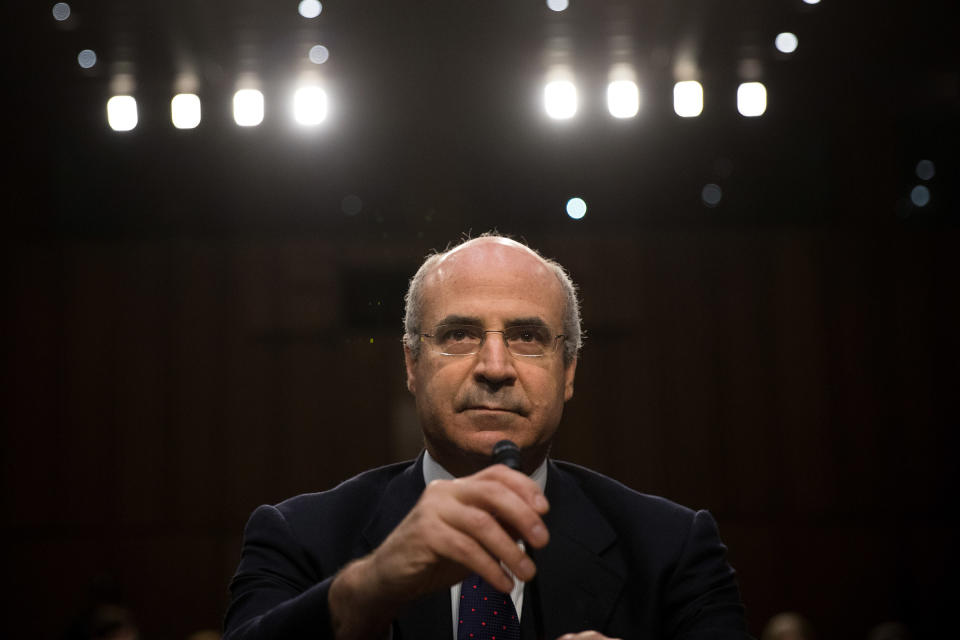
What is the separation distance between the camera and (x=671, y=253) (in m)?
7.43

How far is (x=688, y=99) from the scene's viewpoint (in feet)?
22.7

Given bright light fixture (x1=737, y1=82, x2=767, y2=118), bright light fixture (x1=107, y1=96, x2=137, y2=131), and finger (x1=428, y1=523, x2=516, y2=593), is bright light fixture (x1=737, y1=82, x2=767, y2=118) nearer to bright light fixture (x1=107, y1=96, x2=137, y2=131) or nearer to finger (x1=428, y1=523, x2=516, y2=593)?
bright light fixture (x1=107, y1=96, x2=137, y2=131)

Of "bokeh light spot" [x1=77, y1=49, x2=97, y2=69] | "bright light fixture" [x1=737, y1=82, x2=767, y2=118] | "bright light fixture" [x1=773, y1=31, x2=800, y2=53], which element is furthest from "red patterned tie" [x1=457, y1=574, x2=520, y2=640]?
"bright light fixture" [x1=737, y1=82, x2=767, y2=118]

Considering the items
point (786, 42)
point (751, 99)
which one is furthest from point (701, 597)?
point (751, 99)

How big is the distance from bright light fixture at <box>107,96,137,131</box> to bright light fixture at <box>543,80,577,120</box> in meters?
2.98

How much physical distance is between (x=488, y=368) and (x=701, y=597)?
1.53ft

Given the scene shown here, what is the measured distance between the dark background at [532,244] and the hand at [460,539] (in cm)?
598

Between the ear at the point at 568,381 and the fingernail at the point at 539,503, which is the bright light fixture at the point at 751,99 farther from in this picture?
the fingernail at the point at 539,503

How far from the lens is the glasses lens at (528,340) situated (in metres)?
1.42

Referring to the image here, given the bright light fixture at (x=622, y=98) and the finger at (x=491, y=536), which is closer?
the finger at (x=491, y=536)

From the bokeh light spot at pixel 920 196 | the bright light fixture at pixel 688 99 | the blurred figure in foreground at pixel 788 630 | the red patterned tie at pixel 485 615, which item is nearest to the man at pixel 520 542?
the red patterned tie at pixel 485 615

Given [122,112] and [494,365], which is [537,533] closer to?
[494,365]

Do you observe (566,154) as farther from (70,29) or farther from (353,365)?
(70,29)

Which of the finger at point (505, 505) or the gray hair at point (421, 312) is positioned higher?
the gray hair at point (421, 312)
